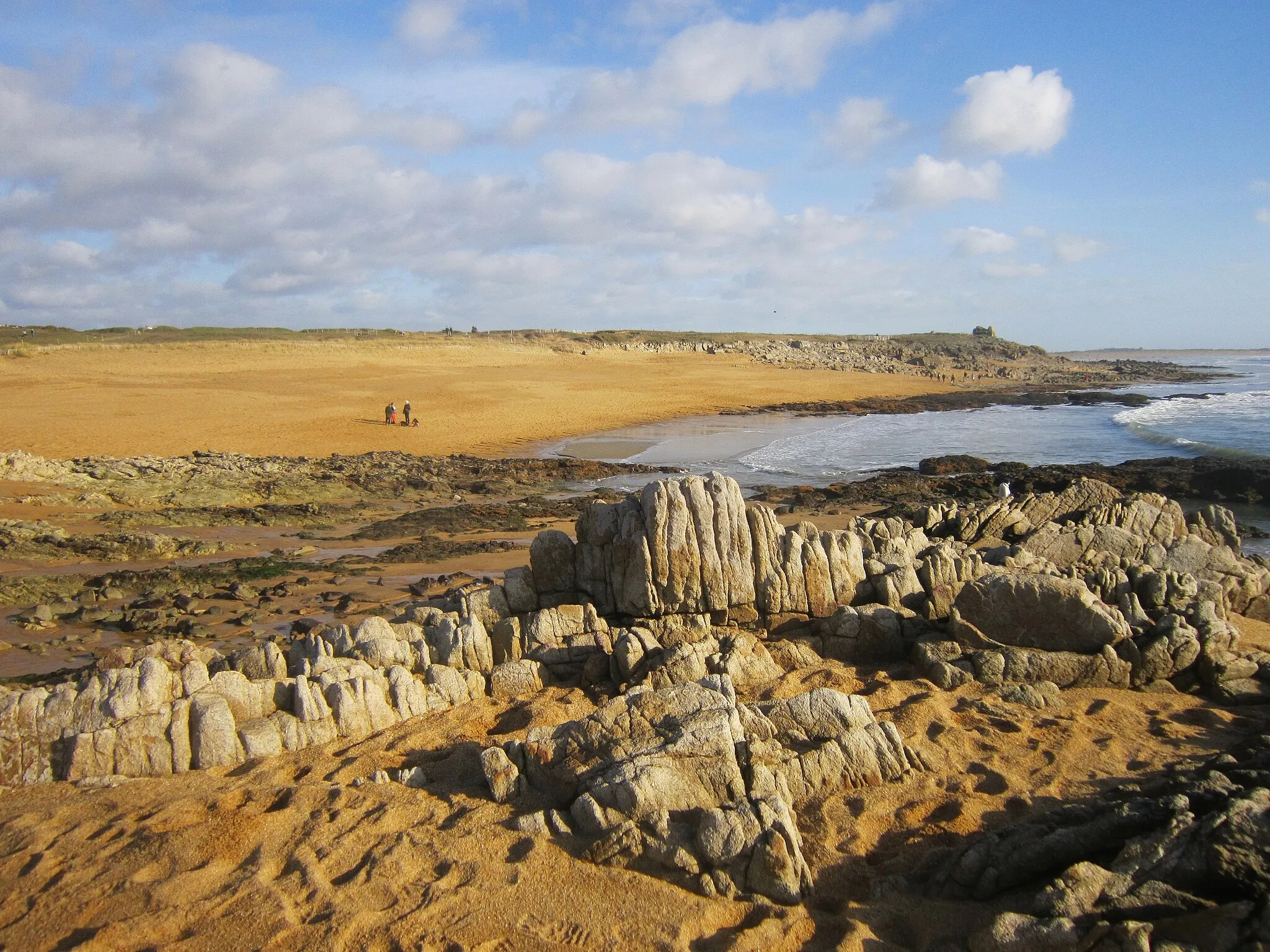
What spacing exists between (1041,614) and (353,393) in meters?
34.9

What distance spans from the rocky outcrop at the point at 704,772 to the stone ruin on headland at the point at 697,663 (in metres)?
0.01

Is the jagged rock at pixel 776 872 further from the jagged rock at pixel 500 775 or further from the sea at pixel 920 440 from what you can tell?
the sea at pixel 920 440

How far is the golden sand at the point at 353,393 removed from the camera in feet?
87.7

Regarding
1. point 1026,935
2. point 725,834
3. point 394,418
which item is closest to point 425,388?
point 394,418

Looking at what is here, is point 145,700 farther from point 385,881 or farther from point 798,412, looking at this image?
point 798,412

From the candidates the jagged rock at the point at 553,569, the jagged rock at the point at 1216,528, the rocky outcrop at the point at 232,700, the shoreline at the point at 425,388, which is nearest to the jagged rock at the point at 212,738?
A: the rocky outcrop at the point at 232,700

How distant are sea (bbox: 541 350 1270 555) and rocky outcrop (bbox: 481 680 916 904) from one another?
14.6m

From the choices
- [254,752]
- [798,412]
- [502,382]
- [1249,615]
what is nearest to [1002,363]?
[798,412]

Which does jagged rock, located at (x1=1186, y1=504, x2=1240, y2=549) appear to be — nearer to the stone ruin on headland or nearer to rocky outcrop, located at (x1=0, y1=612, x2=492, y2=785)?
Result: the stone ruin on headland

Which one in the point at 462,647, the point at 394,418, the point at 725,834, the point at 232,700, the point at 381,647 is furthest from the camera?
the point at 394,418

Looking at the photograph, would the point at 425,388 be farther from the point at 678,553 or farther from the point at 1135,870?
the point at 1135,870

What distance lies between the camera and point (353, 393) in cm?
3781

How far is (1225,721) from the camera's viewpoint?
21.7 ft

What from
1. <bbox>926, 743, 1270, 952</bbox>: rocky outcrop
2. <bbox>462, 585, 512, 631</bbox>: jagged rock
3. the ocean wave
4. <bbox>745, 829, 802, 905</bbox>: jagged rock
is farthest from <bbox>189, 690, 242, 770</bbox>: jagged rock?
the ocean wave
